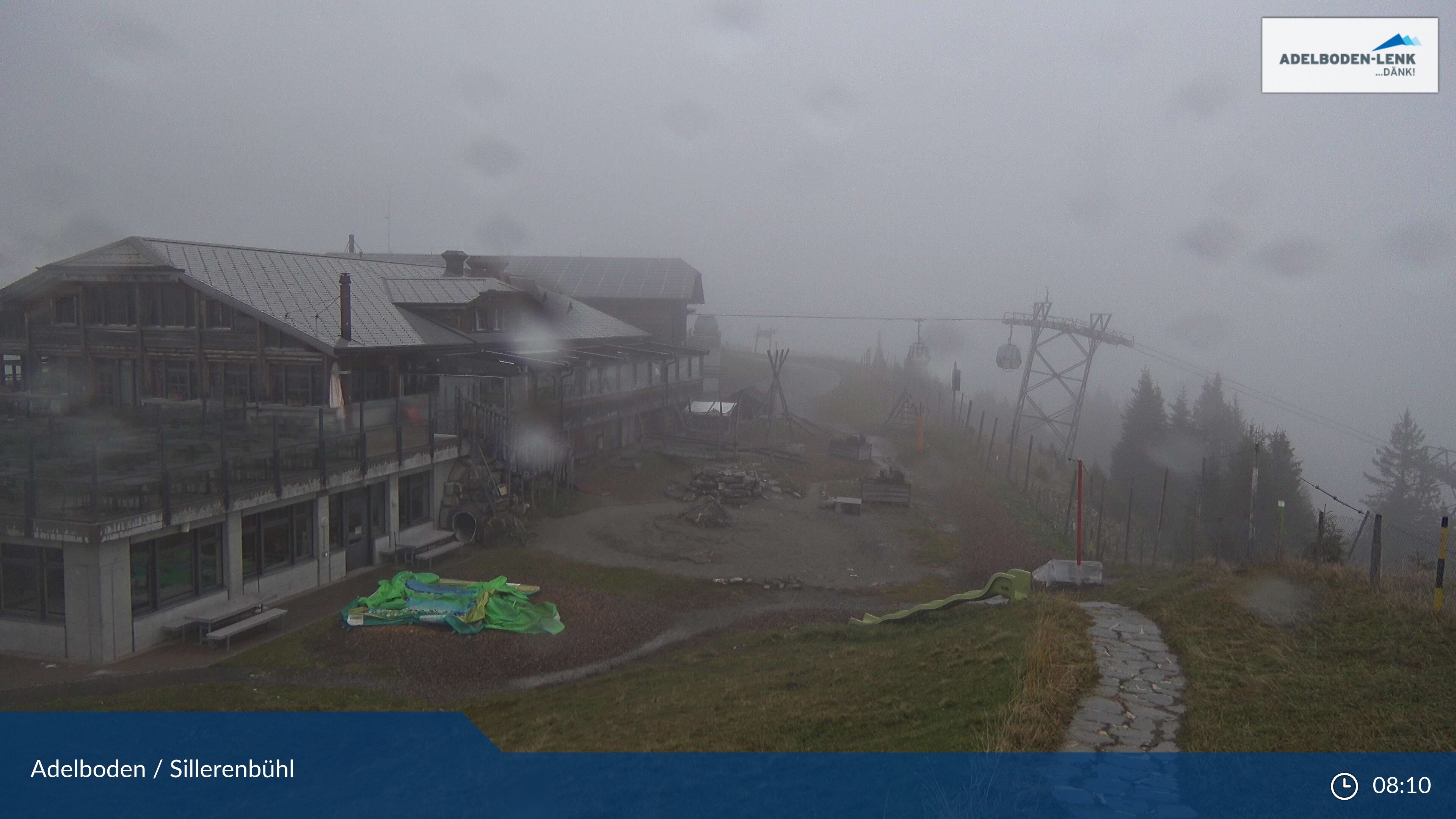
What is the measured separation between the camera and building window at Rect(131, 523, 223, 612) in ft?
46.8

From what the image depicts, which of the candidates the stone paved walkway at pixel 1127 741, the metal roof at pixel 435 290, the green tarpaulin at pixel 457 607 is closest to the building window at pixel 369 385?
the metal roof at pixel 435 290

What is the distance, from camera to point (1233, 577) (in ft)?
39.8

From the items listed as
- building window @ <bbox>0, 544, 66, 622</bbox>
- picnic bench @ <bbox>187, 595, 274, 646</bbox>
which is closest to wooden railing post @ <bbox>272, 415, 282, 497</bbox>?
picnic bench @ <bbox>187, 595, 274, 646</bbox>

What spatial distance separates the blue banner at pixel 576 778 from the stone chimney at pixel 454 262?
2594 cm

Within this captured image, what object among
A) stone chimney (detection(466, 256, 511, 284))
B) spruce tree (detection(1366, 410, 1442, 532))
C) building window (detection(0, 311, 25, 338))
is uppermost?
stone chimney (detection(466, 256, 511, 284))

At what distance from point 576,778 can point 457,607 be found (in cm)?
884

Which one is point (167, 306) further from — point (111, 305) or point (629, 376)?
point (629, 376)

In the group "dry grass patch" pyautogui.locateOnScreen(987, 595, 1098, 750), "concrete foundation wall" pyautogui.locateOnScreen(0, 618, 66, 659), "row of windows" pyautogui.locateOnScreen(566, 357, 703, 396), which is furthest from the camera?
"row of windows" pyautogui.locateOnScreen(566, 357, 703, 396)

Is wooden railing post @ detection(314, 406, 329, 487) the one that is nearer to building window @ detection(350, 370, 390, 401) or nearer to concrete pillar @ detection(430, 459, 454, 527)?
building window @ detection(350, 370, 390, 401)

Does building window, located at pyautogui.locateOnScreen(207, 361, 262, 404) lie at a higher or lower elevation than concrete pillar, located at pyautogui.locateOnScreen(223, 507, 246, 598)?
higher

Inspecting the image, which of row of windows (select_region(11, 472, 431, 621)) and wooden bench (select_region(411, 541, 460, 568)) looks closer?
row of windows (select_region(11, 472, 431, 621))

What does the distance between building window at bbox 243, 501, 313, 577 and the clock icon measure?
17125 mm

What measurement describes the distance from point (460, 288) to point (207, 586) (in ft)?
50.8

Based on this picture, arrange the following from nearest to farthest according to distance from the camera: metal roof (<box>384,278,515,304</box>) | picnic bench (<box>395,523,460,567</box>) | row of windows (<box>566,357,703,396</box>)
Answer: picnic bench (<box>395,523,460,567</box>) → metal roof (<box>384,278,515,304</box>) → row of windows (<box>566,357,703,396</box>)
